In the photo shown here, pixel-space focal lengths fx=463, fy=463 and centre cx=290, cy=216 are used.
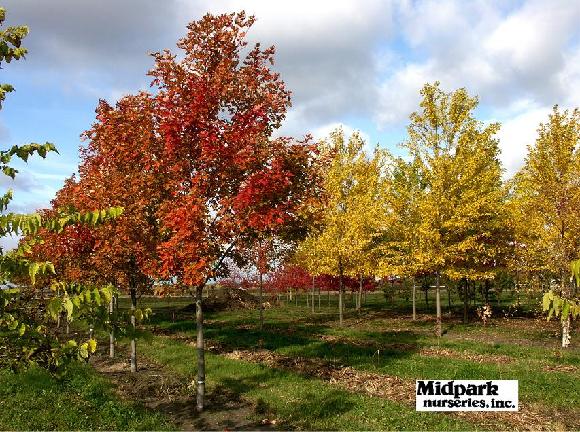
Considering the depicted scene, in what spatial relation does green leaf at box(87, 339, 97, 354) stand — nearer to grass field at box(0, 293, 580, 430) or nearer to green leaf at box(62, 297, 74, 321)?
green leaf at box(62, 297, 74, 321)

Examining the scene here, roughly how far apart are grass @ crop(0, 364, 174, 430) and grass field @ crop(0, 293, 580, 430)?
42 mm

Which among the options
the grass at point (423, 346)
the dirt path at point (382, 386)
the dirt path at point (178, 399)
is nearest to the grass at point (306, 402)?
the dirt path at point (178, 399)

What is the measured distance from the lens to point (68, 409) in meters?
10.0

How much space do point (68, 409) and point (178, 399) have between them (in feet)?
8.89

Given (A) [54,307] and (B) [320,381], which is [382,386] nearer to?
(B) [320,381]

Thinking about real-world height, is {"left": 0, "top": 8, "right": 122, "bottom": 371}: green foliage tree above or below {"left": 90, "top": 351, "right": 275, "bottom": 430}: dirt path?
above

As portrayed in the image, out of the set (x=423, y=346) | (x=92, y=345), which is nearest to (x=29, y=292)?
(x=92, y=345)

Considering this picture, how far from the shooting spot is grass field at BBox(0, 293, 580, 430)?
9.77 meters

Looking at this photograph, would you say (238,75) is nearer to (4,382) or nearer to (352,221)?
(4,382)

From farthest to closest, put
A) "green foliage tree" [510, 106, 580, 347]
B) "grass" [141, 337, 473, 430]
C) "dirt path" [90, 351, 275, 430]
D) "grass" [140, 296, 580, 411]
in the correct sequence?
"green foliage tree" [510, 106, 580, 347]
"grass" [140, 296, 580, 411]
"dirt path" [90, 351, 275, 430]
"grass" [141, 337, 473, 430]

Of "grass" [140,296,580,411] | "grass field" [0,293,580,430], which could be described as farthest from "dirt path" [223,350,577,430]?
"grass" [140,296,580,411]

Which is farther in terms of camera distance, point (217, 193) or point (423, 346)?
point (423, 346)

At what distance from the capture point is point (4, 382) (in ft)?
39.5

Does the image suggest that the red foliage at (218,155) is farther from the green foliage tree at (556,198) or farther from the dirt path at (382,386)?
the green foliage tree at (556,198)
